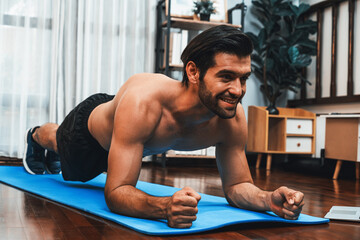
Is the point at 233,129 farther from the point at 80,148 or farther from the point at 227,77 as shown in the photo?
the point at 80,148

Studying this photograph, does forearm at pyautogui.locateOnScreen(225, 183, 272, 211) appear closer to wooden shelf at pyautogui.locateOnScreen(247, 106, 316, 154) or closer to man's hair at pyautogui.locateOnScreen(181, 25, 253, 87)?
man's hair at pyautogui.locateOnScreen(181, 25, 253, 87)

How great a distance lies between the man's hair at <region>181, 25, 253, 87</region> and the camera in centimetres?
129

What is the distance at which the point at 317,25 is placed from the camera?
4316 mm

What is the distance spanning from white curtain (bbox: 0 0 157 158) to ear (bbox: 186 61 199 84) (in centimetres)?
253

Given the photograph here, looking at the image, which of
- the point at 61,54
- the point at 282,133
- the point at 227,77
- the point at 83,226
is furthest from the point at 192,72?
the point at 282,133

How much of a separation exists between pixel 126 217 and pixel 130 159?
18 cm

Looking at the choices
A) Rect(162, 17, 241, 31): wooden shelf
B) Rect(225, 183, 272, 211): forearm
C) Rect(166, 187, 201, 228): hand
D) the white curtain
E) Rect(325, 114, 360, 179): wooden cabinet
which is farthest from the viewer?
Rect(162, 17, 241, 31): wooden shelf

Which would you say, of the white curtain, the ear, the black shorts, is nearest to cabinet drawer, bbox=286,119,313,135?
the white curtain

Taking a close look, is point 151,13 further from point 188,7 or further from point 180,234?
point 180,234

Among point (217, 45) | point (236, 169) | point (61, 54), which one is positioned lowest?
point (236, 169)

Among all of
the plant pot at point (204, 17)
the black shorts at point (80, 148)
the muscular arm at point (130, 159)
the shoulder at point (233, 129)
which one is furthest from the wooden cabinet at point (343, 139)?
the muscular arm at point (130, 159)

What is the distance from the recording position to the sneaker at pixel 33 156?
99.8 inches

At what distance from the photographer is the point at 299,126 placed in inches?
159

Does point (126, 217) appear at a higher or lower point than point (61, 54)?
lower
